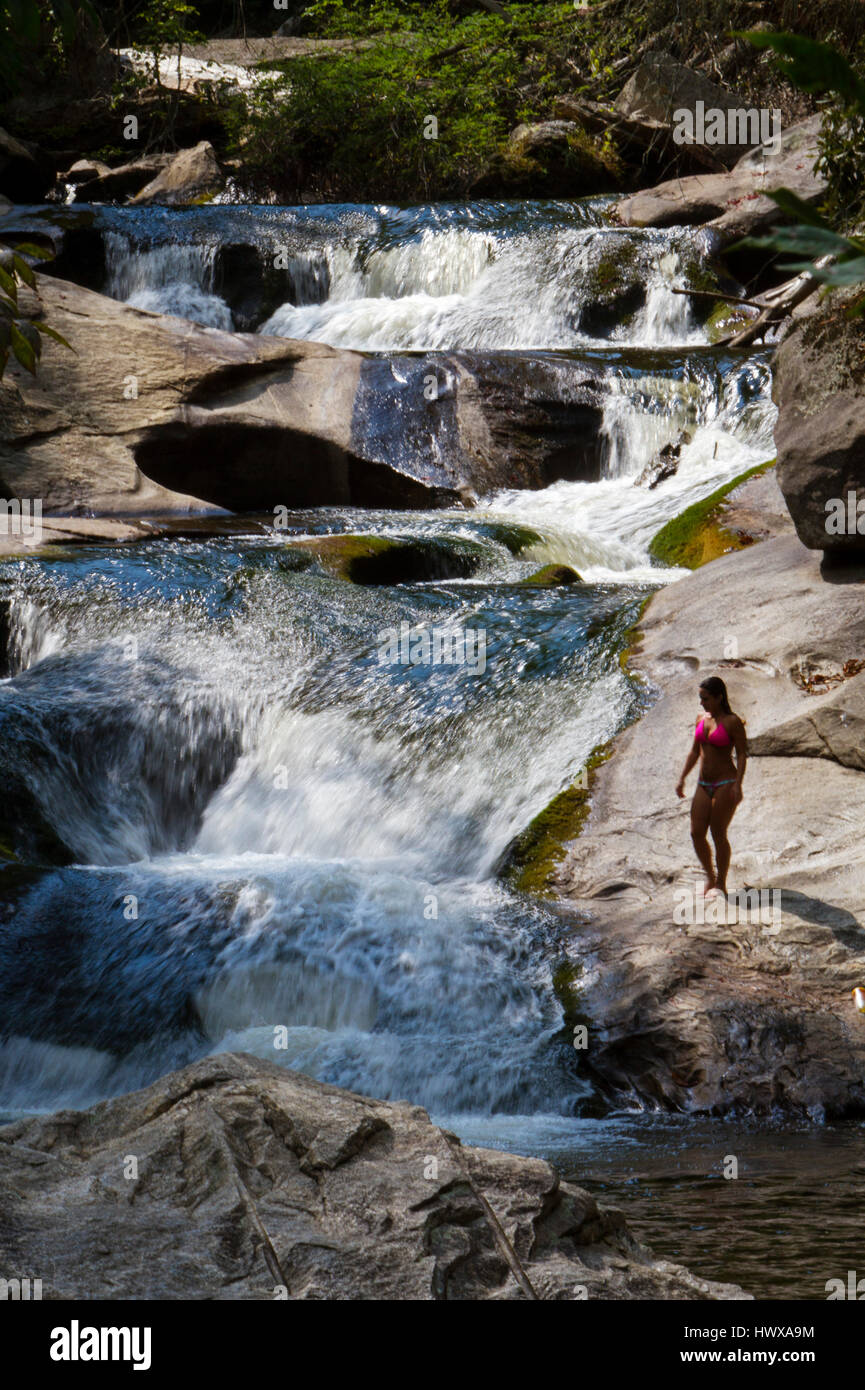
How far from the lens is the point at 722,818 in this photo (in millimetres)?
6605

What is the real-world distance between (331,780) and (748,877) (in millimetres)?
3090

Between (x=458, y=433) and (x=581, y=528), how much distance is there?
2247 mm

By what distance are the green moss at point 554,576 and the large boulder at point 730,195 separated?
965 cm

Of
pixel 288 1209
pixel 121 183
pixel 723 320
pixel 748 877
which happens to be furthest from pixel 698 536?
pixel 121 183

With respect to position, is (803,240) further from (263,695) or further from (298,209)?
(298,209)

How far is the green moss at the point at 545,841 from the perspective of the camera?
7578 mm

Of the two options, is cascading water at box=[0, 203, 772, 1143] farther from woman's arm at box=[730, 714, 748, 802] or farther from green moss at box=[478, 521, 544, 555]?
woman's arm at box=[730, 714, 748, 802]

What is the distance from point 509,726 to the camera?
876 cm

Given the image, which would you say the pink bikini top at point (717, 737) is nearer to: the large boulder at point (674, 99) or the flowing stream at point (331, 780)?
the flowing stream at point (331, 780)

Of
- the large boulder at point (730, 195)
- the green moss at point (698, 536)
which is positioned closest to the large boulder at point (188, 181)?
the large boulder at point (730, 195)

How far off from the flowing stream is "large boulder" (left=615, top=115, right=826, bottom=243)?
178 inches

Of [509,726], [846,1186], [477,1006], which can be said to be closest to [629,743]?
[509,726]

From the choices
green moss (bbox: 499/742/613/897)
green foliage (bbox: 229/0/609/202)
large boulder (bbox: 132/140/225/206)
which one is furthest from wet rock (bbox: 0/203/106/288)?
green moss (bbox: 499/742/613/897)

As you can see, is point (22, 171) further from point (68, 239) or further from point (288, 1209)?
point (288, 1209)
